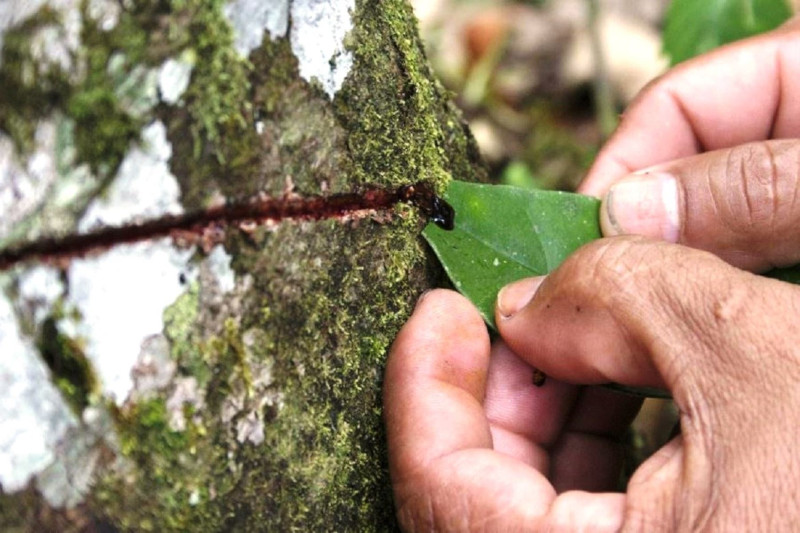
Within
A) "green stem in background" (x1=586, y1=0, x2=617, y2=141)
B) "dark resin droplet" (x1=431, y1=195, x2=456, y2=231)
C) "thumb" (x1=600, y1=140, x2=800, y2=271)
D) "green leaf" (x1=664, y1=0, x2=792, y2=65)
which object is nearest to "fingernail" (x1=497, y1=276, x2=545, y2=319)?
"dark resin droplet" (x1=431, y1=195, x2=456, y2=231)

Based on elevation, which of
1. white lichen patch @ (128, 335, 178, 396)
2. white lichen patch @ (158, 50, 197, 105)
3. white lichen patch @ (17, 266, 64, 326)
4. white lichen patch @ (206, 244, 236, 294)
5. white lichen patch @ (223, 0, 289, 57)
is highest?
white lichen patch @ (223, 0, 289, 57)

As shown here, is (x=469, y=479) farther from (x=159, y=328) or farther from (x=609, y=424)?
(x=609, y=424)

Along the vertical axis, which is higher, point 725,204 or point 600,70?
point 600,70

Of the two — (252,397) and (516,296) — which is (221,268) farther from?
(516,296)

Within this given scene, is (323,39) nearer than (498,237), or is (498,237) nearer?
(323,39)

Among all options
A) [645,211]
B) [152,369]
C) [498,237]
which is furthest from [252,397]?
[645,211]

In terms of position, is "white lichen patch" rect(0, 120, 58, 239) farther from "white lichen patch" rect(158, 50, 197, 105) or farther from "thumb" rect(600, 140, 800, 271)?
"thumb" rect(600, 140, 800, 271)
